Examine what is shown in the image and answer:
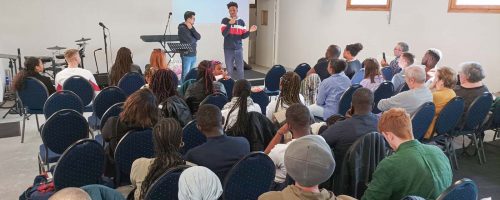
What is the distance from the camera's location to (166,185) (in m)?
2.02

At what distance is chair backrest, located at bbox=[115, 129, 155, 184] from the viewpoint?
2.78 meters

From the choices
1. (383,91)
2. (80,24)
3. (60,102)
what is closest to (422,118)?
(383,91)

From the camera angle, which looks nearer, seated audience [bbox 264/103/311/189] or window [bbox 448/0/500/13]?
seated audience [bbox 264/103/311/189]

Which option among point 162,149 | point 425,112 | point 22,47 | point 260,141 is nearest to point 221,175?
point 162,149

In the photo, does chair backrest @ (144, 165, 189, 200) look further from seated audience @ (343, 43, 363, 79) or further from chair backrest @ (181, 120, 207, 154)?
seated audience @ (343, 43, 363, 79)

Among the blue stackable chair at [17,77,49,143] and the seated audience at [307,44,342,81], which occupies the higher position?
the seated audience at [307,44,342,81]

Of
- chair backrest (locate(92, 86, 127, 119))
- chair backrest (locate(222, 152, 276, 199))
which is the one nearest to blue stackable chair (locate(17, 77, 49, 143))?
chair backrest (locate(92, 86, 127, 119))

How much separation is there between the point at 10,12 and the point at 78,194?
8.23m

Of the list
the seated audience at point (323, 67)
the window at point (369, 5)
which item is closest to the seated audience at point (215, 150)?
the seated audience at point (323, 67)

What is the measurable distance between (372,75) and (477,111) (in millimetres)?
1150

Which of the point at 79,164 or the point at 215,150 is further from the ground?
the point at 215,150

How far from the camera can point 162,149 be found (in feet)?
7.09

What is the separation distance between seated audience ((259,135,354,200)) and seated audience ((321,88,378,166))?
3.90 feet

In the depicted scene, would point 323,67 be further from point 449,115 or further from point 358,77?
point 449,115
